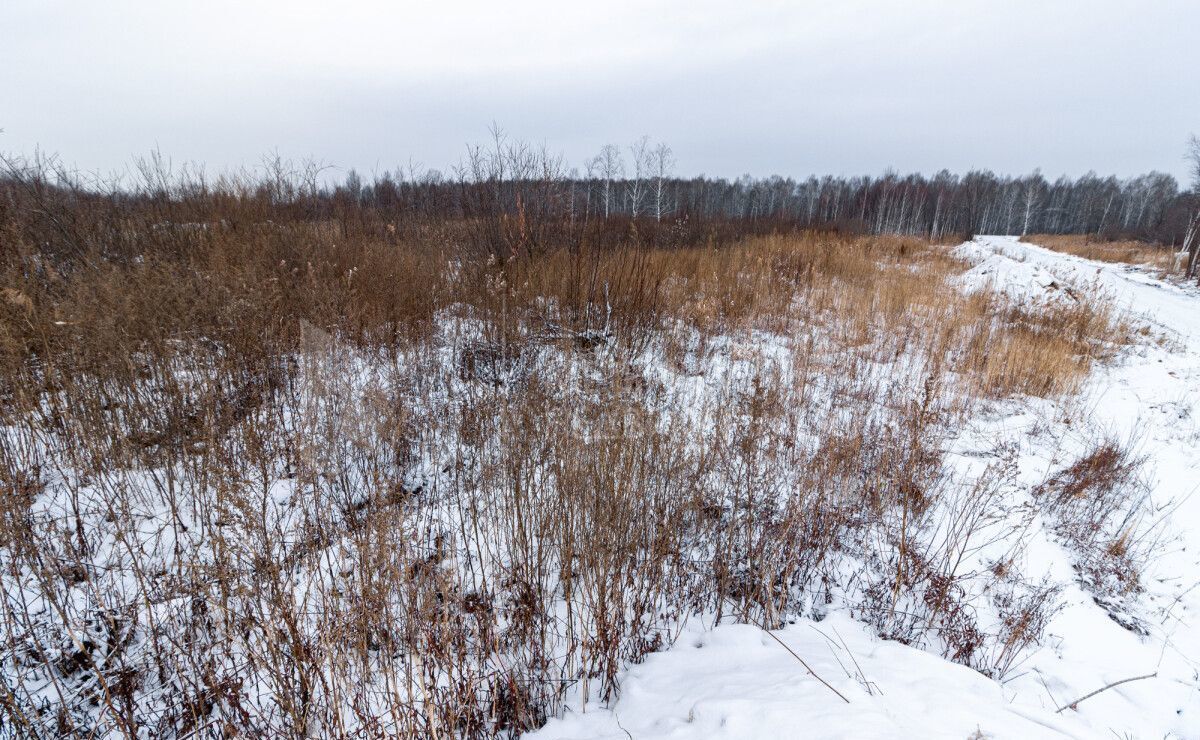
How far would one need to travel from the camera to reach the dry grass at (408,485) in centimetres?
198

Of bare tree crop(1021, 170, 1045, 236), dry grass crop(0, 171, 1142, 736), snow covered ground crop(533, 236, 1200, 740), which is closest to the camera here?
snow covered ground crop(533, 236, 1200, 740)

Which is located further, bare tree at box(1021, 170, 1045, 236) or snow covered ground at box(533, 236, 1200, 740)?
bare tree at box(1021, 170, 1045, 236)

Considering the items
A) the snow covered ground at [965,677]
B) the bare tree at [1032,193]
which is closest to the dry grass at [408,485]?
the snow covered ground at [965,677]

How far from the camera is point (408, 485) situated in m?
3.45

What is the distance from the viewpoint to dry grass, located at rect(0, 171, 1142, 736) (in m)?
1.98

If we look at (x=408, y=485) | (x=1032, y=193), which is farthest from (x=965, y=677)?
(x=1032, y=193)

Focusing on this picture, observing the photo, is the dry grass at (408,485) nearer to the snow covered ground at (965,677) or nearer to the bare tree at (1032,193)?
the snow covered ground at (965,677)

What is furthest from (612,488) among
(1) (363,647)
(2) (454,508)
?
(2) (454,508)

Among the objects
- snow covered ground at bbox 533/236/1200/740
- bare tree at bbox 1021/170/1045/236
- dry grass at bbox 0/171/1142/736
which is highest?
bare tree at bbox 1021/170/1045/236

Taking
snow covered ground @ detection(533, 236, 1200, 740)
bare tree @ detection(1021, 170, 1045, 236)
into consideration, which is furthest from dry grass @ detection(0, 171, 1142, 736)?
bare tree @ detection(1021, 170, 1045, 236)

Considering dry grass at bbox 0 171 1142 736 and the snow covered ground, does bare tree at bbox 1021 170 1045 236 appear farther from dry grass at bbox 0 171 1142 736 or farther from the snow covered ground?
the snow covered ground

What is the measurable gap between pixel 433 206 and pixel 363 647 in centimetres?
988

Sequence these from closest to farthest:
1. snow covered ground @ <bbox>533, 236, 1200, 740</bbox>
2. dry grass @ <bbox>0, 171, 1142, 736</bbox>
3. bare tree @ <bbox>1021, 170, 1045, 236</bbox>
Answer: snow covered ground @ <bbox>533, 236, 1200, 740</bbox> → dry grass @ <bbox>0, 171, 1142, 736</bbox> → bare tree @ <bbox>1021, 170, 1045, 236</bbox>

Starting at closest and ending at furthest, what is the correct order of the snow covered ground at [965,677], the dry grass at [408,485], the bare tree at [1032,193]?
1. the snow covered ground at [965,677]
2. the dry grass at [408,485]
3. the bare tree at [1032,193]
